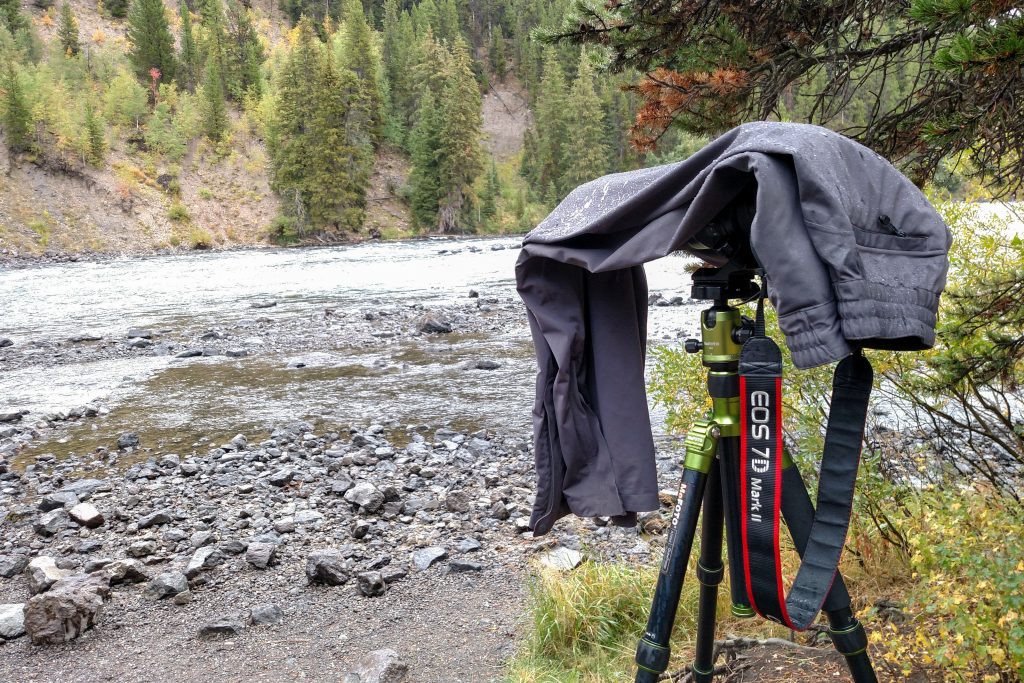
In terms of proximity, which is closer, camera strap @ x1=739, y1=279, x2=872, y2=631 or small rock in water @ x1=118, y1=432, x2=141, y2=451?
camera strap @ x1=739, y1=279, x2=872, y2=631

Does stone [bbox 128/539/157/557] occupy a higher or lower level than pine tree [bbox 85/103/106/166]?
lower

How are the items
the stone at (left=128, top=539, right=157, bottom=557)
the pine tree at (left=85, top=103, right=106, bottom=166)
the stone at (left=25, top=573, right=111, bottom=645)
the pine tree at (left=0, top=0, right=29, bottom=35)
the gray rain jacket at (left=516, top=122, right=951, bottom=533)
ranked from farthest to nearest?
1. the pine tree at (left=0, top=0, right=29, bottom=35)
2. the pine tree at (left=85, top=103, right=106, bottom=166)
3. the stone at (left=128, top=539, right=157, bottom=557)
4. the stone at (left=25, top=573, right=111, bottom=645)
5. the gray rain jacket at (left=516, top=122, right=951, bottom=533)

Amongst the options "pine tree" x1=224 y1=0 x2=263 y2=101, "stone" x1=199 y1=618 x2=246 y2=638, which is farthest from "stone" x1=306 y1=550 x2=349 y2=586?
"pine tree" x1=224 y1=0 x2=263 y2=101

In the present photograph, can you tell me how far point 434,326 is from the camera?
47.3 feet

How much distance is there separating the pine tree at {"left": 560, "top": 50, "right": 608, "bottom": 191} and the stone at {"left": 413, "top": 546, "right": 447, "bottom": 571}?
63.2 m

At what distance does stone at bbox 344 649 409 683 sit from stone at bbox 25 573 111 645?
1.54m

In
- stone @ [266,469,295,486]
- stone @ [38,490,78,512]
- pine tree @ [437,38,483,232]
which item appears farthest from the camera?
pine tree @ [437,38,483,232]

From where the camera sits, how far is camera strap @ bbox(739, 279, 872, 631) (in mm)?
1609

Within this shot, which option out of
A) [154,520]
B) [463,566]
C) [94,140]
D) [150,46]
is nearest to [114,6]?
[150,46]

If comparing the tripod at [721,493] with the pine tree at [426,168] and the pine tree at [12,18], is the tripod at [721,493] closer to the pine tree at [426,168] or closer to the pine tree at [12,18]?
the pine tree at [426,168]

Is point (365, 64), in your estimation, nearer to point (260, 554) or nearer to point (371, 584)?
point (260, 554)

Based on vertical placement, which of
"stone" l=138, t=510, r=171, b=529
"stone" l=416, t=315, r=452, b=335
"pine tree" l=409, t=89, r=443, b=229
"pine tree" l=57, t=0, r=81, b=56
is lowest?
"stone" l=138, t=510, r=171, b=529

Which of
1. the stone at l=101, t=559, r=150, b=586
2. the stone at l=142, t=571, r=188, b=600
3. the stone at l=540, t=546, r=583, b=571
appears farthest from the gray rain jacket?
the stone at l=101, t=559, r=150, b=586

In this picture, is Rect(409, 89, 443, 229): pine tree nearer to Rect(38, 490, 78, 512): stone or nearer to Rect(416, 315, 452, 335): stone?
Rect(416, 315, 452, 335): stone
